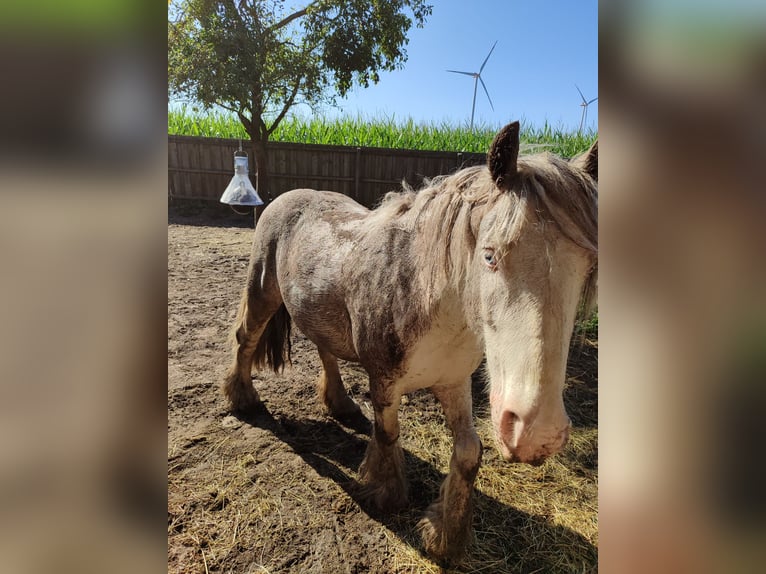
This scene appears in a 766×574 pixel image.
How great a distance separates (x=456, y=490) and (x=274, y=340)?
5.64 ft

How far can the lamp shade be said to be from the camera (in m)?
5.90

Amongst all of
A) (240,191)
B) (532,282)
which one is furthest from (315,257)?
(240,191)

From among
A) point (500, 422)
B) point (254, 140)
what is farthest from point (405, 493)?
point (254, 140)

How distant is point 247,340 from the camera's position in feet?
10.1

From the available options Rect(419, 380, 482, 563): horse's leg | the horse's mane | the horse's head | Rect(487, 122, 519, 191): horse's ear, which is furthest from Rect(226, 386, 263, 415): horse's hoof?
Rect(487, 122, 519, 191): horse's ear

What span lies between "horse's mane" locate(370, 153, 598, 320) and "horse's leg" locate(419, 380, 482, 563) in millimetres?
683

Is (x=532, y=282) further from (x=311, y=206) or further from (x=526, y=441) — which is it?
(x=311, y=206)

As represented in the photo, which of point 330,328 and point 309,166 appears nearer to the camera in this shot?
point 330,328

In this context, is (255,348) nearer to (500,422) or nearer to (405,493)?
(405,493)

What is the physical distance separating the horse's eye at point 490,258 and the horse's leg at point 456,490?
964mm
